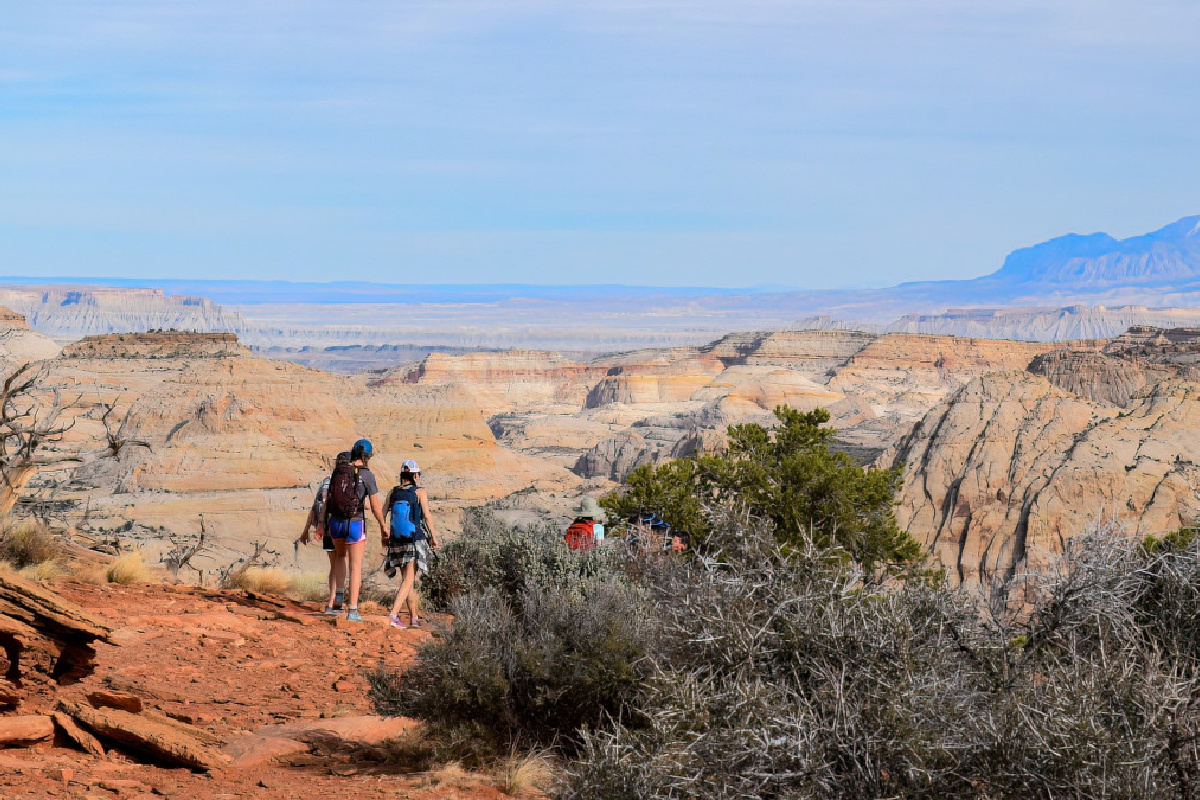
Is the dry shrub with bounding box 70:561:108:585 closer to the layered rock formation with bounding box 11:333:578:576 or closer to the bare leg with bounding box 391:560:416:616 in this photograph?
the bare leg with bounding box 391:560:416:616

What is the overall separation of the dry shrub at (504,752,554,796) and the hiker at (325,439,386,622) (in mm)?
4419

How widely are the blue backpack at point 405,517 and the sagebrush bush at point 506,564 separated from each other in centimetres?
77

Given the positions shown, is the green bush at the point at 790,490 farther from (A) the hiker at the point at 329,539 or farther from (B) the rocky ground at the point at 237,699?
(B) the rocky ground at the point at 237,699

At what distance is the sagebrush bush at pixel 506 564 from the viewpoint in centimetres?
1077

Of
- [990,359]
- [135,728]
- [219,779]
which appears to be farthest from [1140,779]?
[990,359]

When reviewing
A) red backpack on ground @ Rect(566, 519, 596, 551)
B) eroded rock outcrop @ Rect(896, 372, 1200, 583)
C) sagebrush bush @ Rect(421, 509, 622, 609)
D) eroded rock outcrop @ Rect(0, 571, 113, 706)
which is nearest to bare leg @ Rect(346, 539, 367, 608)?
sagebrush bush @ Rect(421, 509, 622, 609)

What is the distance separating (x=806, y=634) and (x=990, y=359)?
460 ft

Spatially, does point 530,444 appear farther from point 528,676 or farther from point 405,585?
point 528,676

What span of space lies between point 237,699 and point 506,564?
415 cm

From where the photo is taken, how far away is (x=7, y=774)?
596cm

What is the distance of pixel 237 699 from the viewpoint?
27.7ft

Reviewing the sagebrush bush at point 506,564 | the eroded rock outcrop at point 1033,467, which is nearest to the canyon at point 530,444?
the eroded rock outcrop at point 1033,467

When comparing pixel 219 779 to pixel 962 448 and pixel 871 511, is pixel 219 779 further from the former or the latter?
pixel 962 448

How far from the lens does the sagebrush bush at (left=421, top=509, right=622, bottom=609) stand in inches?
424
